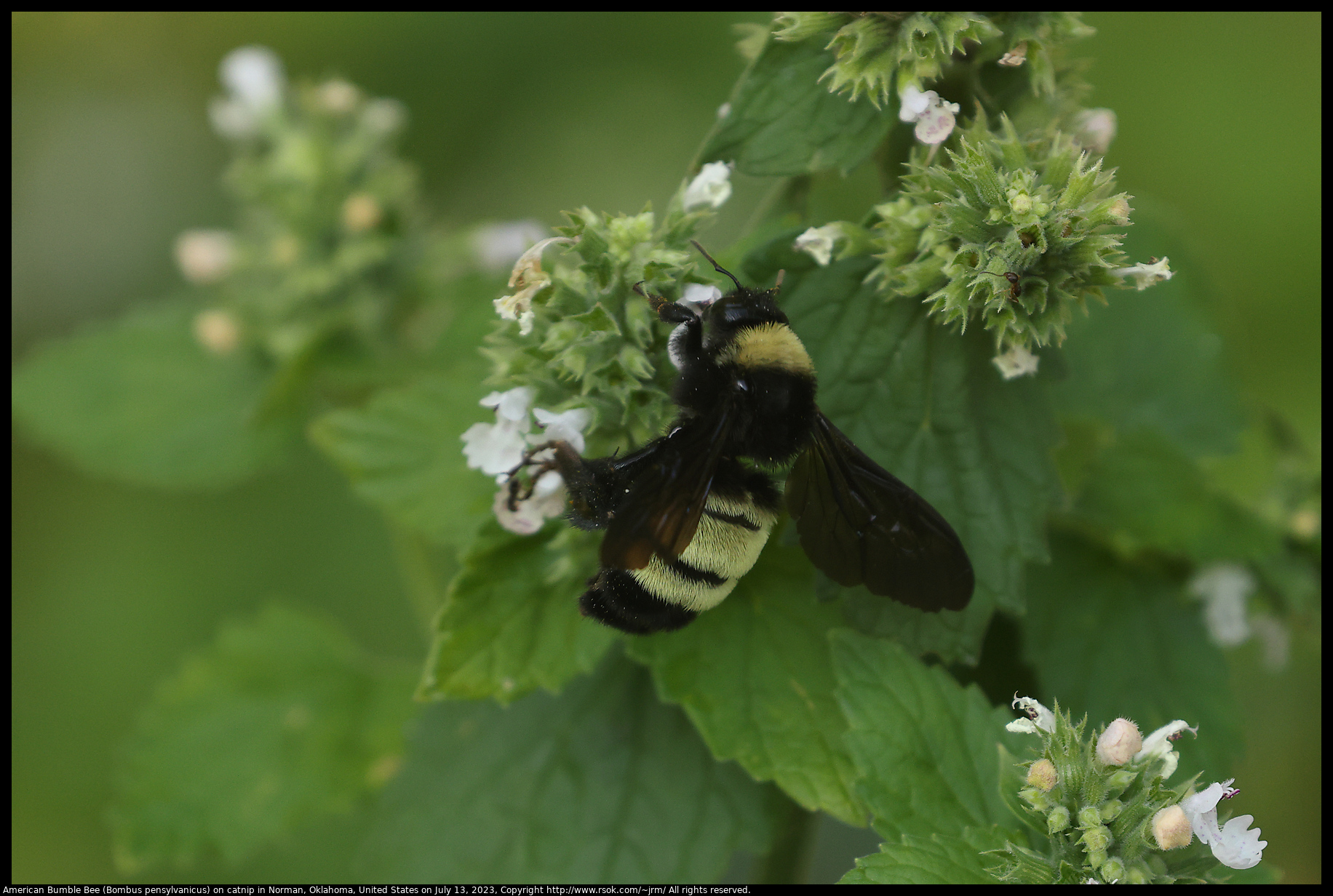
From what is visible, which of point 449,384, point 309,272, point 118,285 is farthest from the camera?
point 118,285

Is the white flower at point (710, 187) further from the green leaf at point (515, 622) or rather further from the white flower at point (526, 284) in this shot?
the green leaf at point (515, 622)

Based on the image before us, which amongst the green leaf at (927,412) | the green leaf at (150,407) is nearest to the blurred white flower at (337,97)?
the green leaf at (150,407)

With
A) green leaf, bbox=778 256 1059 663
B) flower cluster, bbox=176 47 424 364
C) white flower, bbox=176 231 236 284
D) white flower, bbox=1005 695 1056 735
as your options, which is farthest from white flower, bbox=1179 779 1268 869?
white flower, bbox=176 231 236 284

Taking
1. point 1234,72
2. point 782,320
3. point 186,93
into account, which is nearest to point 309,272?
point 782,320

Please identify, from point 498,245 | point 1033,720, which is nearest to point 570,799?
point 1033,720

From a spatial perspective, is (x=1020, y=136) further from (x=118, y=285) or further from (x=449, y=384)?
(x=118, y=285)

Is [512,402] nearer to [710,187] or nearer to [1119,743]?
[710,187]
